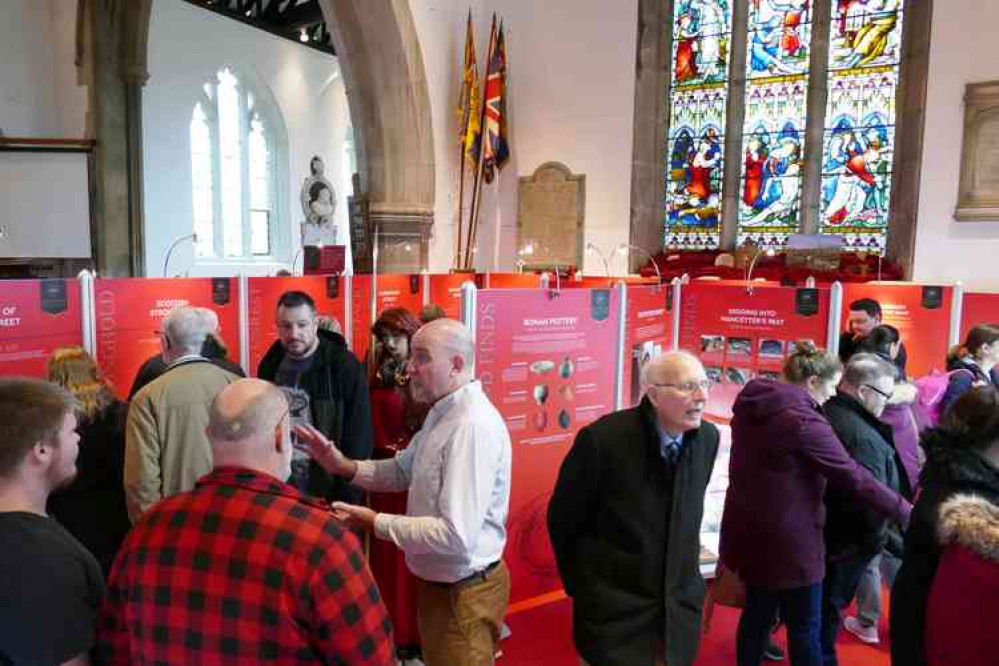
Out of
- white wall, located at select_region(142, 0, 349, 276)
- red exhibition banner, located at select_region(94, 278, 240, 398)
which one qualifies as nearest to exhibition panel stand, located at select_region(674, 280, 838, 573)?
red exhibition banner, located at select_region(94, 278, 240, 398)

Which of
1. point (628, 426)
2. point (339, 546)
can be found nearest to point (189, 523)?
point (339, 546)

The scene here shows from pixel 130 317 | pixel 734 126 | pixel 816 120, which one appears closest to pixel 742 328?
pixel 130 317

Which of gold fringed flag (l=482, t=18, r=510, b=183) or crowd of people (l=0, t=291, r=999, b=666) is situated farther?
gold fringed flag (l=482, t=18, r=510, b=183)

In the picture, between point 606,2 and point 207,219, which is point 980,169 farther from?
point 207,219

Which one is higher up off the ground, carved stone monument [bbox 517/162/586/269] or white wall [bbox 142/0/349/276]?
white wall [bbox 142/0/349/276]

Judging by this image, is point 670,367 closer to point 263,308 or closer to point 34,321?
point 34,321

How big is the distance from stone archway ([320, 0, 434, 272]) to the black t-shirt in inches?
270

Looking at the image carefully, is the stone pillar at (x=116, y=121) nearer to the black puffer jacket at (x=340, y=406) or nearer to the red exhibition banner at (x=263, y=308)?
the red exhibition banner at (x=263, y=308)

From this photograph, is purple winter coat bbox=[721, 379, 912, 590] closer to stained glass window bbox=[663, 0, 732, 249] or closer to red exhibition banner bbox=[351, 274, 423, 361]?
red exhibition banner bbox=[351, 274, 423, 361]

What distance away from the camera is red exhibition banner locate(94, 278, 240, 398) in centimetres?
405

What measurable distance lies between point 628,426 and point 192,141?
13071 millimetres

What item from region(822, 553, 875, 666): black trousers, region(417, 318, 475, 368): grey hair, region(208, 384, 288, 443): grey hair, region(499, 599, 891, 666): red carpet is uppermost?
region(417, 318, 475, 368): grey hair

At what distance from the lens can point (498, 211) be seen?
387 inches

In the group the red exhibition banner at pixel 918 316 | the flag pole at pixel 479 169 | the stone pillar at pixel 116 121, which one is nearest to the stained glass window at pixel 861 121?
the red exhibition banner at pixel 918 316
